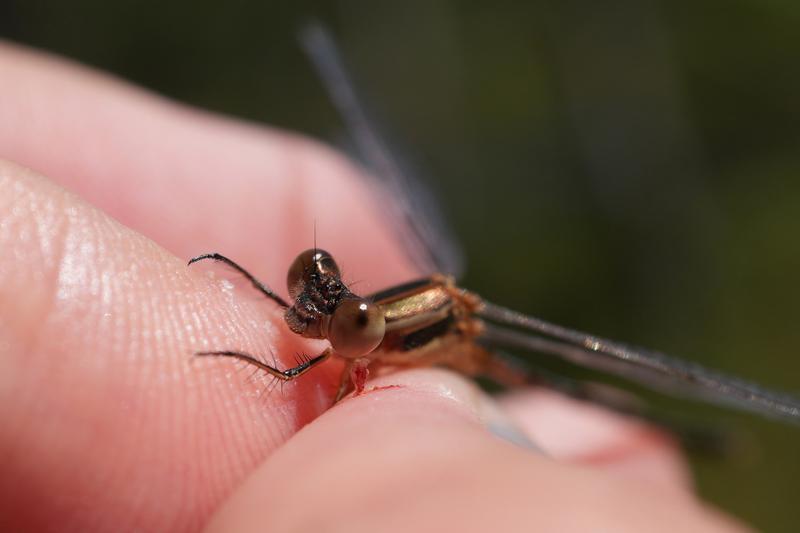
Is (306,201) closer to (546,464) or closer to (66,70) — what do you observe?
(66,70)

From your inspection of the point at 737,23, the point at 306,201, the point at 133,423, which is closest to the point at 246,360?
the point at 133,423

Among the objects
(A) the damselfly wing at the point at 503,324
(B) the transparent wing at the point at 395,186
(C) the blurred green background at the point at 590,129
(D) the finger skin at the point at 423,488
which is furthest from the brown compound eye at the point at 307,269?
(C) the blurred green background at the point at 590,129

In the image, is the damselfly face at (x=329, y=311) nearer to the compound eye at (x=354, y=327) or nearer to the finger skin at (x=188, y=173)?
the compound eye at (x=354, y=327)

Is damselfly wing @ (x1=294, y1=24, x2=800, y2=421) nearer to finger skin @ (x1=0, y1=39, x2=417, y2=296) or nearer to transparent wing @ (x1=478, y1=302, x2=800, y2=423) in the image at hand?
transparent wing @ (x1=478, y1=302, x2=800, y2=423)

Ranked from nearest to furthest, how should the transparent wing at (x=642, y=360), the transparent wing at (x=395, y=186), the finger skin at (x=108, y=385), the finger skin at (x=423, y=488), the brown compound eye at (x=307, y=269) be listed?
the finger skin at (x=423, y=488), the finger skin at (x=108, y=385), the brown compound eye at (x=307, y=269), the transparent wing at (x=642, y=360), the transparent wing at (x=395, y=186)

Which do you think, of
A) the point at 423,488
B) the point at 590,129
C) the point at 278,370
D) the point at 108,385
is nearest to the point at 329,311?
the point at 278,370

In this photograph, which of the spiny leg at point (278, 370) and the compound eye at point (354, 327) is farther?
the compound eye at point (354, 327)

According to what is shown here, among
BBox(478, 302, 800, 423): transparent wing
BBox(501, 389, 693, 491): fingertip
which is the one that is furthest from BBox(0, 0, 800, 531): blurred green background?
BBox(478, 302, 800, 423): transparent wing
